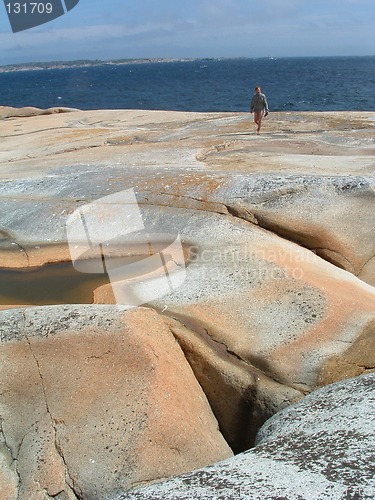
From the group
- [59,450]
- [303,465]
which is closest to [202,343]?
[59,450]

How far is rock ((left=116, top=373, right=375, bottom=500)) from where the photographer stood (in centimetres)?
420

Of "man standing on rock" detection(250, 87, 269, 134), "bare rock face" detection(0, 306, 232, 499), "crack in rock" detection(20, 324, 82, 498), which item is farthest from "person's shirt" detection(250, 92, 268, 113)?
"crack in rock" detection(20, 324, 82, 498)

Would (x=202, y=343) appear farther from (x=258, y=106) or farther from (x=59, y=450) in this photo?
(x=258, y=106)

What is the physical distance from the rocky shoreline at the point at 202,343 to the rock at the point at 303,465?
2 cm

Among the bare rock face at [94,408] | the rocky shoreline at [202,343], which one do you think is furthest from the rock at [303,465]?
the bare rock face at [94,408]

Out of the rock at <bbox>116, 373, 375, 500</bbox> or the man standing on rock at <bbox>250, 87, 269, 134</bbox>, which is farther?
the man standing on rock at <bbox>250, 87, 269, 134</bbox>

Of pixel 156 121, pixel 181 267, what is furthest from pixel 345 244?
pixel 156 121

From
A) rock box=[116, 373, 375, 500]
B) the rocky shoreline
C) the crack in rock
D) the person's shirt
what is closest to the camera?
rock box=[116, 373, 375, 500]

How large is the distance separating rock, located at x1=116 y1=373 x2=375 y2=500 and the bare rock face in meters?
0.80

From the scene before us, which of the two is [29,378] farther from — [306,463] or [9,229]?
[9,229]

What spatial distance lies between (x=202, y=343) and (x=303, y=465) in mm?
2822

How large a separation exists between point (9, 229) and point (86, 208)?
1.55m

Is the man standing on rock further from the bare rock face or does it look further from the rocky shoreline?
the bare rock face

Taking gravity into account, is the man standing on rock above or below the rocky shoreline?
above
